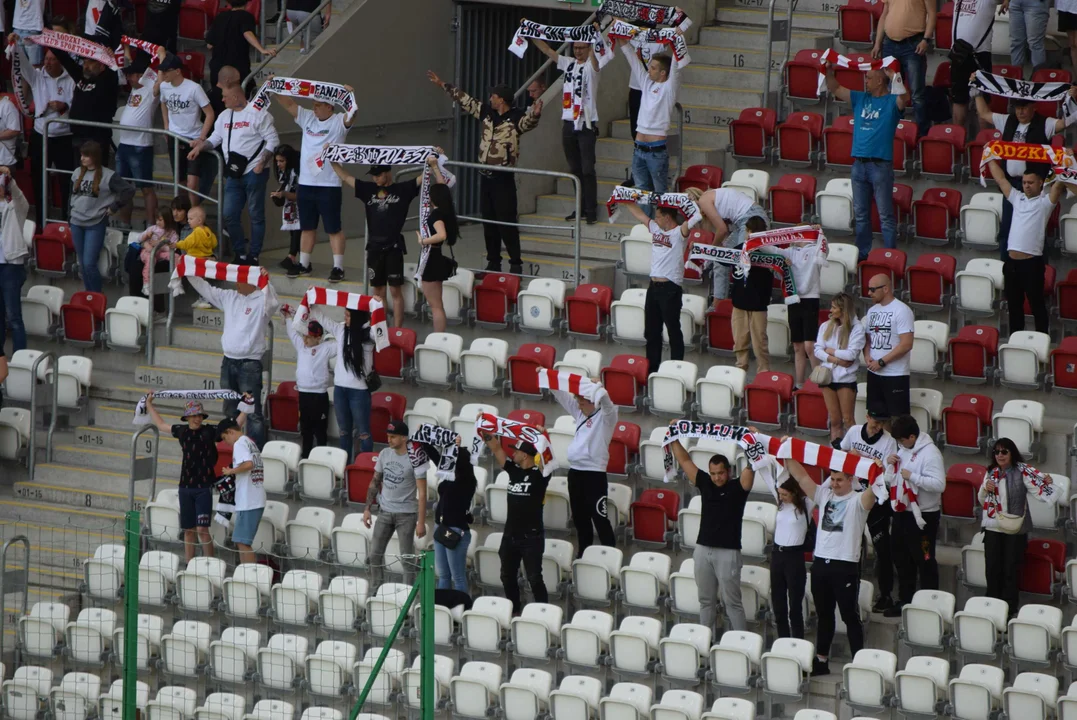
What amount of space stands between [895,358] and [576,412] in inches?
94.0

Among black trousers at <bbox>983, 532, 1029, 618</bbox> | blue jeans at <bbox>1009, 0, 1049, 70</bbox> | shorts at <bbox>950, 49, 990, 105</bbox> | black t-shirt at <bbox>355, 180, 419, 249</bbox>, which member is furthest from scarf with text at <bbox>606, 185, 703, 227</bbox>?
blue jeans at <bbox>1009, 0, 1049, 70</bbox>

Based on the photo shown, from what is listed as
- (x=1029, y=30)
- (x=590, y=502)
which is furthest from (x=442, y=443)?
(x=1029, y=30)

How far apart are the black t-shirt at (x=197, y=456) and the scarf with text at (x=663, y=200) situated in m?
3.97

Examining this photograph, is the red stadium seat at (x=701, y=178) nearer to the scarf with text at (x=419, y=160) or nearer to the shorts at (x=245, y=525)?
the scarf with text at (x=419, y=160)

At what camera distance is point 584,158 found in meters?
17.5

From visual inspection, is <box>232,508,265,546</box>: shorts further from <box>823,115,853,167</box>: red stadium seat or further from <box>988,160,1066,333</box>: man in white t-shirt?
<box>823,115,853,167</box>: red stadium seat

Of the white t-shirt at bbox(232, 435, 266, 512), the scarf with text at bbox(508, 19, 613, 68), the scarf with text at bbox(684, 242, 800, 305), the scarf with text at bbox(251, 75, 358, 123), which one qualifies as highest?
the scarf with text at bbox(508, 19, 613, 68)

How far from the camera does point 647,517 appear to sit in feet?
45.8

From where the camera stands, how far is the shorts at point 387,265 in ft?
52.9

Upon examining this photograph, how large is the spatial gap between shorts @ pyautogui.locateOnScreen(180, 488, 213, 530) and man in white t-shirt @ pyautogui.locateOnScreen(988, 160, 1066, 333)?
21.1 feet

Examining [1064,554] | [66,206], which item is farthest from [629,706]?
[66,206]

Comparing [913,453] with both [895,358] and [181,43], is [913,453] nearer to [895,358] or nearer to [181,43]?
[895,358]

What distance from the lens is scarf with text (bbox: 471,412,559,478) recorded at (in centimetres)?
1341

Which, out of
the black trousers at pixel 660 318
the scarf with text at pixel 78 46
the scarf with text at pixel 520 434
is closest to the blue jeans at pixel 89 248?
the scarf with text at pixel 78 46
